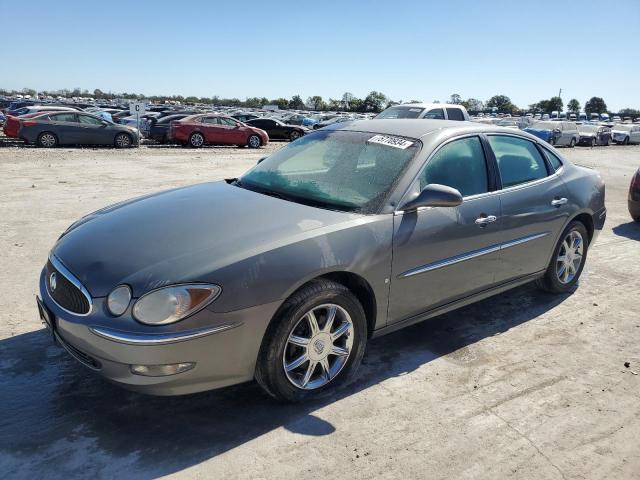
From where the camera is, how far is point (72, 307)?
9.40 ft

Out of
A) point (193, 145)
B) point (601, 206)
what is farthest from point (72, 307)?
point (193, 145)

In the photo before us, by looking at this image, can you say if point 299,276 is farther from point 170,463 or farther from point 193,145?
point 193,145

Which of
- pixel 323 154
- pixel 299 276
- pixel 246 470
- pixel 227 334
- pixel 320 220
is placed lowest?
pixel 246 470

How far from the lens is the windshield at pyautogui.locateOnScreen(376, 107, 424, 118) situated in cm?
1383

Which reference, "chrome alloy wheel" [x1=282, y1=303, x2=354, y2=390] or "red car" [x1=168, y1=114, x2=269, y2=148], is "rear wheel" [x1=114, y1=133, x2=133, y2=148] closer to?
"red car" [x1=168, y1=114, x2=269, y2=148]

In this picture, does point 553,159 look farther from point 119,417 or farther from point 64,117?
point 64,117

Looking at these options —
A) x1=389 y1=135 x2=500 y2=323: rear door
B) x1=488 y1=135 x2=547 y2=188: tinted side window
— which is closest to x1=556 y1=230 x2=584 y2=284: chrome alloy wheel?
x1=488 y1=135 x2=547 y2=188: tinted side window

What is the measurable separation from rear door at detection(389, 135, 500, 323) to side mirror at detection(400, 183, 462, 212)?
2.8 inches

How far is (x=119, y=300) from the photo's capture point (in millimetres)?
Result: 2691

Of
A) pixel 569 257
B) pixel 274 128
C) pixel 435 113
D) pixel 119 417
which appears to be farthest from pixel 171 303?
pixel 274 128

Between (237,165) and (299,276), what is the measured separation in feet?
40.2

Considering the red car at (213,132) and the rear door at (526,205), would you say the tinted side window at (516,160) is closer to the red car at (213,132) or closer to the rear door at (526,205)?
the rear door at (526,205)

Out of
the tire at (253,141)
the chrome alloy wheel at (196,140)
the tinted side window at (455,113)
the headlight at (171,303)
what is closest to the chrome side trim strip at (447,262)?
→ the headlight at (171,303)

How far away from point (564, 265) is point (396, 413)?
2768 millimetres
